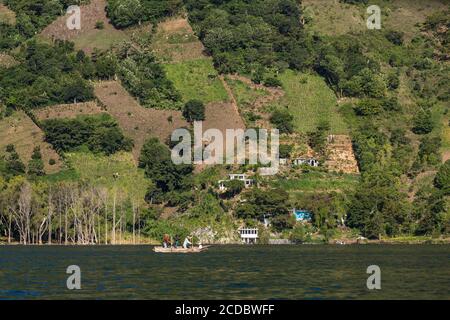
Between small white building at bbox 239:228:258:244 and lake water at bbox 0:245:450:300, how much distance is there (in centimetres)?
5651

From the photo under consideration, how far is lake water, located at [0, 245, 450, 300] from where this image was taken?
262 ft

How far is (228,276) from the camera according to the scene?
96.4 m

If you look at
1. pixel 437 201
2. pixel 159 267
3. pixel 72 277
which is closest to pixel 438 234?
pixel 437 201

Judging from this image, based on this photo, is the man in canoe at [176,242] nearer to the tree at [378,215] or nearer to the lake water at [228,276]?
the lake water at [228,276]

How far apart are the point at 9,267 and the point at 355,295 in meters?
47.3

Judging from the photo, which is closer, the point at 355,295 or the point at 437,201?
the point at 355,295

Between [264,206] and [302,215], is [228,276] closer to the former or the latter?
[264,206]

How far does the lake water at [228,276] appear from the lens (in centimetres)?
7975

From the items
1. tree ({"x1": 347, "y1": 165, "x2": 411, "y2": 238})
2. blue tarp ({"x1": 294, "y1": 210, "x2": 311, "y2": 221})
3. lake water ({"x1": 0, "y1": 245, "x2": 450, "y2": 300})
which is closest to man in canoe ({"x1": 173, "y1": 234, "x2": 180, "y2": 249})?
lake water ({"x1": 0, "y1": 245, "x2": 450, "y2": 300})

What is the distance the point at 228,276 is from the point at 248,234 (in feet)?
327

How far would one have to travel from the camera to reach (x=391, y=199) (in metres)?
197
